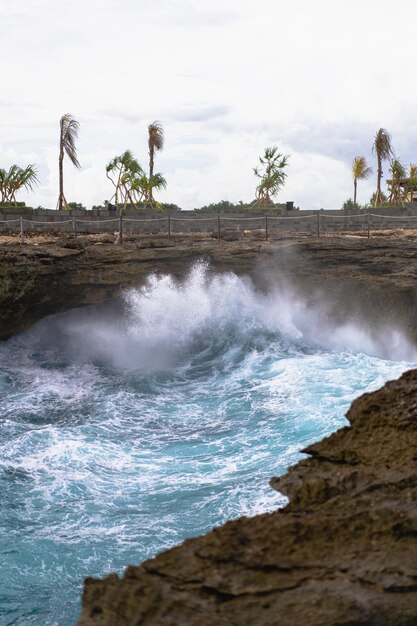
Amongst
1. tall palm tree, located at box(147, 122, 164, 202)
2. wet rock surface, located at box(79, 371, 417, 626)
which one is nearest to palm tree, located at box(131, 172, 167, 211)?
tall palm tree, located at box(147, 122, 164, 202)

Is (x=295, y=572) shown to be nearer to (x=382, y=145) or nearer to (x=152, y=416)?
(x=152, y=416)

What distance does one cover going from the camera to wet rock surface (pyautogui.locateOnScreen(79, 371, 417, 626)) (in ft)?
9.80

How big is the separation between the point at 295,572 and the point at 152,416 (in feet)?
37.2

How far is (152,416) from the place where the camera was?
14.4 meters

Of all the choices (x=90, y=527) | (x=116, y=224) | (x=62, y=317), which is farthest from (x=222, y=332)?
(x=90, y=527)

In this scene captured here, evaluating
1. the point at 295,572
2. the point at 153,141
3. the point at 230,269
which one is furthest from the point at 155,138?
the point at 295,572

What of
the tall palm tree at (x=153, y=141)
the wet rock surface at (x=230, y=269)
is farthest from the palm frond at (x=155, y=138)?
the wet rock surface at (x=230, y=269)

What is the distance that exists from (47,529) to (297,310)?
1207 cm

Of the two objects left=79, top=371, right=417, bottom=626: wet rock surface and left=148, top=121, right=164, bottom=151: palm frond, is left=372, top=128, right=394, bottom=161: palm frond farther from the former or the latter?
left=79, top=371, right=417, bottom=626: wet rock surface

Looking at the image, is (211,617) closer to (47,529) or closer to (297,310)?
Answer: (47,529)

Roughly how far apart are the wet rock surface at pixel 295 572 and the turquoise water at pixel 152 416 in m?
4.39

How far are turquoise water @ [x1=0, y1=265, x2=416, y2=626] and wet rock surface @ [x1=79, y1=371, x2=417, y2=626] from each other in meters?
4.39

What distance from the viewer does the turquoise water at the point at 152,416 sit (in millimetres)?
8727

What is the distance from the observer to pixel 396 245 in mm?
20688
